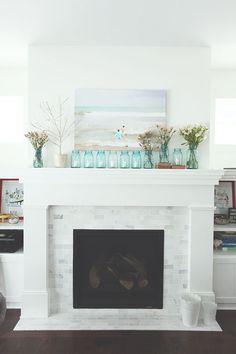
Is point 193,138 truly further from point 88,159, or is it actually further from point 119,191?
point 88,159

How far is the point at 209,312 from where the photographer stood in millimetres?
3238

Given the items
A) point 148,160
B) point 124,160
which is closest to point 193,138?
point 148,160

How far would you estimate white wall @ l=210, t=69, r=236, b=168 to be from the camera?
401 centimetres

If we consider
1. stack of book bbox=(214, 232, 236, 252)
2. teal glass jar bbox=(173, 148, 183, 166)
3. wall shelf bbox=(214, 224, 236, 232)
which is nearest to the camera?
teal glass jar bbox=(173, 148, 183, 166)

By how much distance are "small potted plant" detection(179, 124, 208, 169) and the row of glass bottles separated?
1.16ft

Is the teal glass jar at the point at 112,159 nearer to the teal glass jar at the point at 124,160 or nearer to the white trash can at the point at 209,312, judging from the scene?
the teal glass jar at the point at 124,160

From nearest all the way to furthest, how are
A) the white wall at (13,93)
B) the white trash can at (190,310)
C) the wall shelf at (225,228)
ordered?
the white trash can at (190,310) < the wall shelf at (225,228) < the white wall at (13,93)

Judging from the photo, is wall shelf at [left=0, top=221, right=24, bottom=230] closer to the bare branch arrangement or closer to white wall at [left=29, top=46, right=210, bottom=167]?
the bare branch arrangement

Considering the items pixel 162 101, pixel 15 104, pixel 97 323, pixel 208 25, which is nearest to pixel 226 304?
pixel 97 323

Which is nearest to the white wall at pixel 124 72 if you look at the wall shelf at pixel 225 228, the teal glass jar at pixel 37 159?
the teal glass jar at pixel 37 159

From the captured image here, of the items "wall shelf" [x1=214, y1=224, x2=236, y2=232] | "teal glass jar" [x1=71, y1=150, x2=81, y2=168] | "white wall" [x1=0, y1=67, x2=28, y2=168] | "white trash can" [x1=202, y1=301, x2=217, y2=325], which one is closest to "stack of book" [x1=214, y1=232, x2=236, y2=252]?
"wall shelf" [x1=214, y1=224, x2=236, y2=232]

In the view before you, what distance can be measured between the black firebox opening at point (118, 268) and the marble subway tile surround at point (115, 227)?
0.06 meters

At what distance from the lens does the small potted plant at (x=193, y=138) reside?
3293 millimetres

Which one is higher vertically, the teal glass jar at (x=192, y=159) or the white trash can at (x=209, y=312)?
the teal glass jar at (x=192, y=159)
